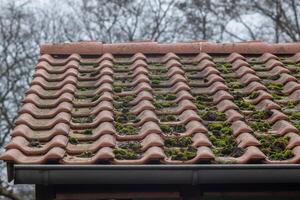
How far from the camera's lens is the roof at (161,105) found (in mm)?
3988

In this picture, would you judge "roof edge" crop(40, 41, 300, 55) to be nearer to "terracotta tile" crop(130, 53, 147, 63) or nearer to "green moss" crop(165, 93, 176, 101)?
"terracotta tile" crop(130, 53, 147, 63)

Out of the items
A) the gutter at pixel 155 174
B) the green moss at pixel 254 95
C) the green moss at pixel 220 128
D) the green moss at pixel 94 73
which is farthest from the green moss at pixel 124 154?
the green moss at pixel 94 73

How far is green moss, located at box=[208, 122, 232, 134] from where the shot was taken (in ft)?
14.3

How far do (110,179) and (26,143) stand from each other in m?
0.74

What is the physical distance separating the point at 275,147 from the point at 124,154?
1095 millimetres

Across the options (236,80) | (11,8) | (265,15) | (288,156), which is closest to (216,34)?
(265,15)

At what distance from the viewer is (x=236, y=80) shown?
17.9 ft

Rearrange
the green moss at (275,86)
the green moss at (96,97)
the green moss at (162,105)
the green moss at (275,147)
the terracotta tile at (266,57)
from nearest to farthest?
the green moss at (275,147) < the green moss at (162,105) < the green moss at (96,97) < the green moss at (275,86) < the terracotta tile at (266,57)

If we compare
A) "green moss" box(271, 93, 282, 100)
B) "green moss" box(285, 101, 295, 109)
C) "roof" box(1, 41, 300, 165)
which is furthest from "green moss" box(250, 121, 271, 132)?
"green moss" box(271, 93, 282, 100)

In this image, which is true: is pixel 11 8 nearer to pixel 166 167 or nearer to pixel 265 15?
pixel 265 15

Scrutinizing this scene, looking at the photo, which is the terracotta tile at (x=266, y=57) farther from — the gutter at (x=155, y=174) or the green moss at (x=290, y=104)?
the gutter at (x=155, y=174)

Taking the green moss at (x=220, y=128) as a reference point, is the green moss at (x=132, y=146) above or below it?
below

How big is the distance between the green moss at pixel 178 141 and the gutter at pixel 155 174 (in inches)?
14.1

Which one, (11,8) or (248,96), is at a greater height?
(11,8)
